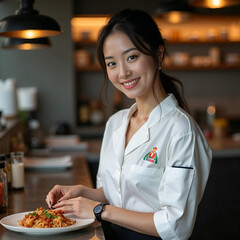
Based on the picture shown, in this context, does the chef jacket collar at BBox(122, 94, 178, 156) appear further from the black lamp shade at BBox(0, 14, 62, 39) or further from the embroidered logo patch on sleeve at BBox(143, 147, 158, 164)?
the black lamp shade at BBox(0, 14, 62, 39)

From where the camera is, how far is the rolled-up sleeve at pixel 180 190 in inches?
63.9

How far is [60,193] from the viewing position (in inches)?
77.6

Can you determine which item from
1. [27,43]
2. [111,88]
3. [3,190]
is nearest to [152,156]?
[3,190]

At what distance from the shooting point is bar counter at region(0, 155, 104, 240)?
165 centimetres

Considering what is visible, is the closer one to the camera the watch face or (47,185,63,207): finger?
the watch face

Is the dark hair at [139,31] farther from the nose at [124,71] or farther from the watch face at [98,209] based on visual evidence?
the watch face at [98,209]

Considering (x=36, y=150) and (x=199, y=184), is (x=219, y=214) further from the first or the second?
(x=199, y=184)

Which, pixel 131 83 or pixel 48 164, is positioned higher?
pixel 131 83

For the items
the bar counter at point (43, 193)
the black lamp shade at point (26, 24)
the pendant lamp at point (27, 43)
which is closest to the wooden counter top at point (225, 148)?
the bar counter at point (43, 193)

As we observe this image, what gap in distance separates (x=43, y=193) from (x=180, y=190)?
0.97m

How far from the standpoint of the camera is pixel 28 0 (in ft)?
7.64

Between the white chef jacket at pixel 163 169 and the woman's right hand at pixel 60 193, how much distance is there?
0.15m

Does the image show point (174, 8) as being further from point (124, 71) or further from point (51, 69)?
point (124, 71)

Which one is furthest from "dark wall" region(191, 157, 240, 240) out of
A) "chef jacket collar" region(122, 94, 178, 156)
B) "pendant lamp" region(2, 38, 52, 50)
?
"chef jacket collar" region(122, 94, 178, 156)
